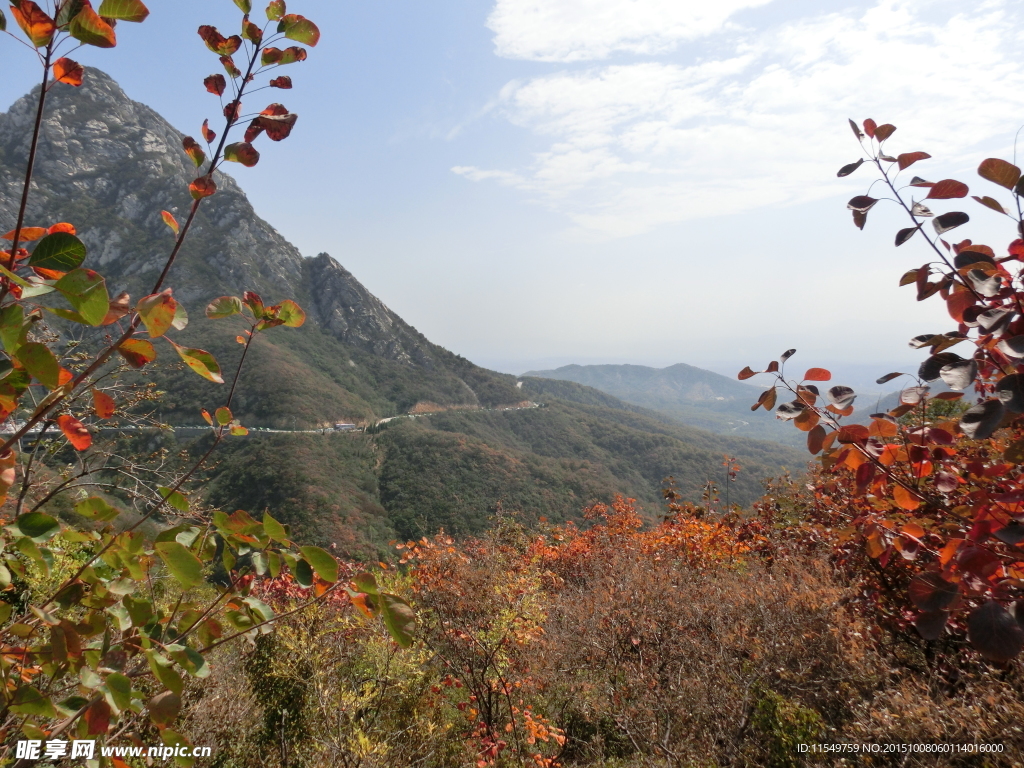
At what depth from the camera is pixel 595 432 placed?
5738 centimetres

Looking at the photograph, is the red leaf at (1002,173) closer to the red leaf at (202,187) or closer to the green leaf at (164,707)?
the red leaf at (202,187)

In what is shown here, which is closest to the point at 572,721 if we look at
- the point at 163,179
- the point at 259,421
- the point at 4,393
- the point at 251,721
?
the point at 251,721

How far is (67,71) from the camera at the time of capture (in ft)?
2.93

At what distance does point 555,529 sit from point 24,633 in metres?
9.03

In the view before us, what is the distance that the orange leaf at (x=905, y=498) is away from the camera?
1.18 meters

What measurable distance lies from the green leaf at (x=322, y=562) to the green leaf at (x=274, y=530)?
47 millimetres

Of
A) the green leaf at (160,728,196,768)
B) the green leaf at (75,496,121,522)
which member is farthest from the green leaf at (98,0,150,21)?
the green leaf at (160,728,196,768)

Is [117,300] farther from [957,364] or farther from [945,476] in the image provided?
[945,476]

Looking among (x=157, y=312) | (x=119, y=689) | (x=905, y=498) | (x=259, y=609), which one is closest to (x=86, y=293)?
(x=157, y=312)

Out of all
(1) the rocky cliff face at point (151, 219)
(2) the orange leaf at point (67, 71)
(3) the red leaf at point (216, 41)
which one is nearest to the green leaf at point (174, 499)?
(2) the orange leaf at point (67, 71)

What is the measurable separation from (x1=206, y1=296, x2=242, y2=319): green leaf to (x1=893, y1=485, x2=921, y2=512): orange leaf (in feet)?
5.35

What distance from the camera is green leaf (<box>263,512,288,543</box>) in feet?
3.15

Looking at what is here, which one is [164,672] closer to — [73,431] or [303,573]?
[303,573]

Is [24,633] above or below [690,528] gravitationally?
above
